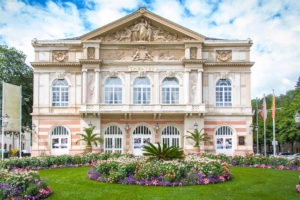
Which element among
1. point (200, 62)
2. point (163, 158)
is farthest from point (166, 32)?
point (163, 158)

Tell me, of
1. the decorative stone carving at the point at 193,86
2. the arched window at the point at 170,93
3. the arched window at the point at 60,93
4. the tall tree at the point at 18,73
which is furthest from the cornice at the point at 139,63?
the tall tree at the point at 18,73

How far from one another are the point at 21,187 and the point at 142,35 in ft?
91.3

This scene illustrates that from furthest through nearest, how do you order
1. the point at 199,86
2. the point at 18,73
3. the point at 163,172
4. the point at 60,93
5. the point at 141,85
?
the point at 18,73
the point at 60,93
the point at 141,85
the point at 199,86
the point at 163,172

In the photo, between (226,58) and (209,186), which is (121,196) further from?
(226,58)

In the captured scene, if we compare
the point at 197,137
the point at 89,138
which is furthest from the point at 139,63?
the point at 197,137

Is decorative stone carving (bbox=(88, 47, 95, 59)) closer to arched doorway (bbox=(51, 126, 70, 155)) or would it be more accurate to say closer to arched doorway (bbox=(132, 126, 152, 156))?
arched doorway (bbox=(51, 126, 70, 155))

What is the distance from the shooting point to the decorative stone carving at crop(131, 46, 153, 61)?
4091cm

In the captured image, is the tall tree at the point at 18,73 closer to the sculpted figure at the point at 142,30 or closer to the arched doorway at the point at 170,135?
the sculpted figure at the point at 142,30

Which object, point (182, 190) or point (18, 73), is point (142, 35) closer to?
point (18, 73)

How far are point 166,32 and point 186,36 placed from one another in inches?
88.9

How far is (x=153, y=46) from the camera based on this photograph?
135 ft

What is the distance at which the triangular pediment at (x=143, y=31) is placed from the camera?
1599 inches

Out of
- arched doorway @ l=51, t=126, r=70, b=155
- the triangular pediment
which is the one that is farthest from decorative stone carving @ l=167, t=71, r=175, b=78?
arched doorway @ l=51, t=126, r=70, b=155

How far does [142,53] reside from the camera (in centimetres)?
4097
